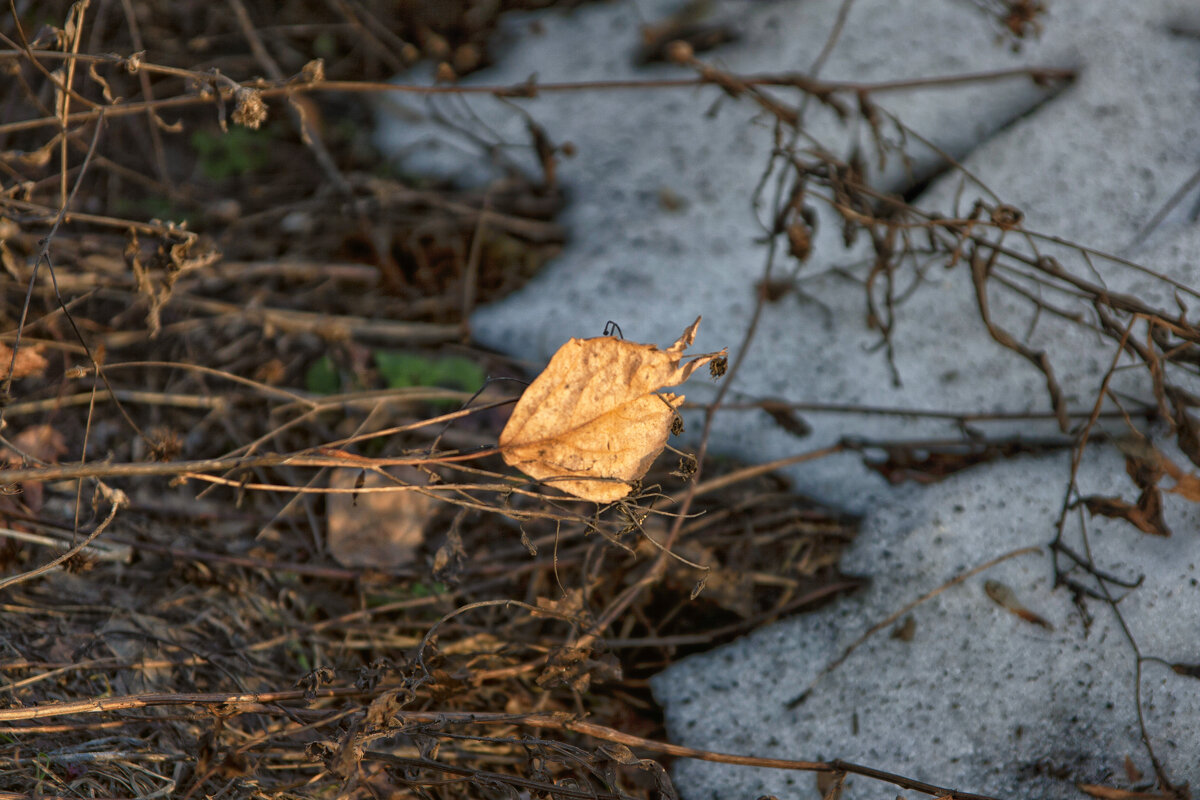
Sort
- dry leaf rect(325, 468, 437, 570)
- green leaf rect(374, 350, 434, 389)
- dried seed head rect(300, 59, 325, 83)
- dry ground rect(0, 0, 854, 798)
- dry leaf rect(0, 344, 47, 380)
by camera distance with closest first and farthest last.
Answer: dry ground rect(0, 0, 854, 798) < dried seed head rect(300, 59, 325, 83) < dry leaf rect(0, 344, 47, 380) < dry leaf rect(325, 468, 437, 570) < green leaf rect(374, 350, 434, 389)

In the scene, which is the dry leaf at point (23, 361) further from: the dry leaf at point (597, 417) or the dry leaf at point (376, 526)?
the dry leaf at point (597, 417)

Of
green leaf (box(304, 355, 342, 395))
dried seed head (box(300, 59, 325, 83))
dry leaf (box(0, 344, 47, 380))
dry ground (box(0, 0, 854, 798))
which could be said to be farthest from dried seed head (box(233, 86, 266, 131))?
green leaf (box(304, 355, 342, 395))

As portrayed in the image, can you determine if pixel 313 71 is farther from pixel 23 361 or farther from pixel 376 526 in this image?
pixel 376 526

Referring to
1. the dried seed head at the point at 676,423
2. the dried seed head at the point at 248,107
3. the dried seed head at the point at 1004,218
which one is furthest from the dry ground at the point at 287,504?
the dried seed head at the point at 1004,218

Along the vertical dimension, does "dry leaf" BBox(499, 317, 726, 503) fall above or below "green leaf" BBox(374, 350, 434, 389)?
above

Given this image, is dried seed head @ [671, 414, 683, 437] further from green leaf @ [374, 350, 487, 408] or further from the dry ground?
green leaf @ [374, 350, 487, 408]

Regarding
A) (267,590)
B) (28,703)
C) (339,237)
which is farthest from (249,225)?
(28,703)

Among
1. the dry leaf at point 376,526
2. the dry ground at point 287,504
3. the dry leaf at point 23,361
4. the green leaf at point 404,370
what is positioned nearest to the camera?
the dry ground at point 287,504

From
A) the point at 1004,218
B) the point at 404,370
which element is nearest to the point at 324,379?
the point at 404,370
